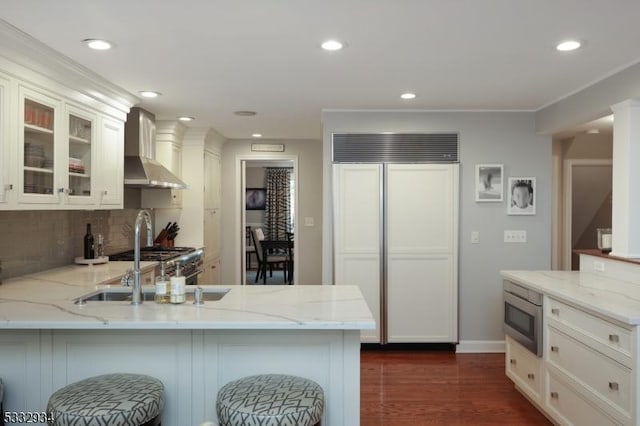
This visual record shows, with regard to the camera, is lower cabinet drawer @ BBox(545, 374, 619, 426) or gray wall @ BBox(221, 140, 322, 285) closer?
lower cabinet drawer @ BBox(545, 374, 619, 426)

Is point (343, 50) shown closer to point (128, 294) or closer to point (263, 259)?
point (128, 294)

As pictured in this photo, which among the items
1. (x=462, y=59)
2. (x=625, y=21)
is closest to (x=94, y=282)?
(x=462, y=59)

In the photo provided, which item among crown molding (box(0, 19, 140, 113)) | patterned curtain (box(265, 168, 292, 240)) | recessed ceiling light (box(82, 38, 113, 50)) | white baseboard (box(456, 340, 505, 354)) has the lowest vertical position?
white baseboard (box(456, 340, 505, 354))

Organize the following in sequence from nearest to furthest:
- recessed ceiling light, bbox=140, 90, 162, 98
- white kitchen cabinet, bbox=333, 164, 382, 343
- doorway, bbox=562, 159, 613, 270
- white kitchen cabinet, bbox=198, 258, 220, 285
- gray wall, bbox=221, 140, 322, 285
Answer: recessed ceiling light, bbox=140, 90, 162, 98 → white kitchen cabinet, bbox=333, 164, 382, 343 → white kitchen cabinet, bbox=198, 258, 220, 285 → doorway, bbox=562, 159, 613, 270 → gray wall, bbox=221, 140, 322, 285

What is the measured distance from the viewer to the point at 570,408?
2748 millimetres

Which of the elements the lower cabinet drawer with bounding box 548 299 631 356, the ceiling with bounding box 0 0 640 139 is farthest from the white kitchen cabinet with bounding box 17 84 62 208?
the lower cabinet drawer with bounding box 548 299 631 356

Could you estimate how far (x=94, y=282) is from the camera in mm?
3045

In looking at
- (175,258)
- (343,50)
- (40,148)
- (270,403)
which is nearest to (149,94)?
(40,148)

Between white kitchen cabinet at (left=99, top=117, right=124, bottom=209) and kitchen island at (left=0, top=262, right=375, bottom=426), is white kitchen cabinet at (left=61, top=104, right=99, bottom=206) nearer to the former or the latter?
white kitchen cabinet at (left=99, top=117, right=124, bottom=209)

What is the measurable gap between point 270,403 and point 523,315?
2.15 m

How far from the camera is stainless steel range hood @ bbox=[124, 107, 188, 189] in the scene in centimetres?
410

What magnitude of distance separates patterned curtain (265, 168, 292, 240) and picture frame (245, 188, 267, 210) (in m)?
0.12

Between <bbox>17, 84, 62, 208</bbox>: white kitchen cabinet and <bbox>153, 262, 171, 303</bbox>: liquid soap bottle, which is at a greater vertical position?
<bbox>17, 84, 62, 208</bbox>: white kitchen cabinet

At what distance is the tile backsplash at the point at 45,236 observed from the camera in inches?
122
